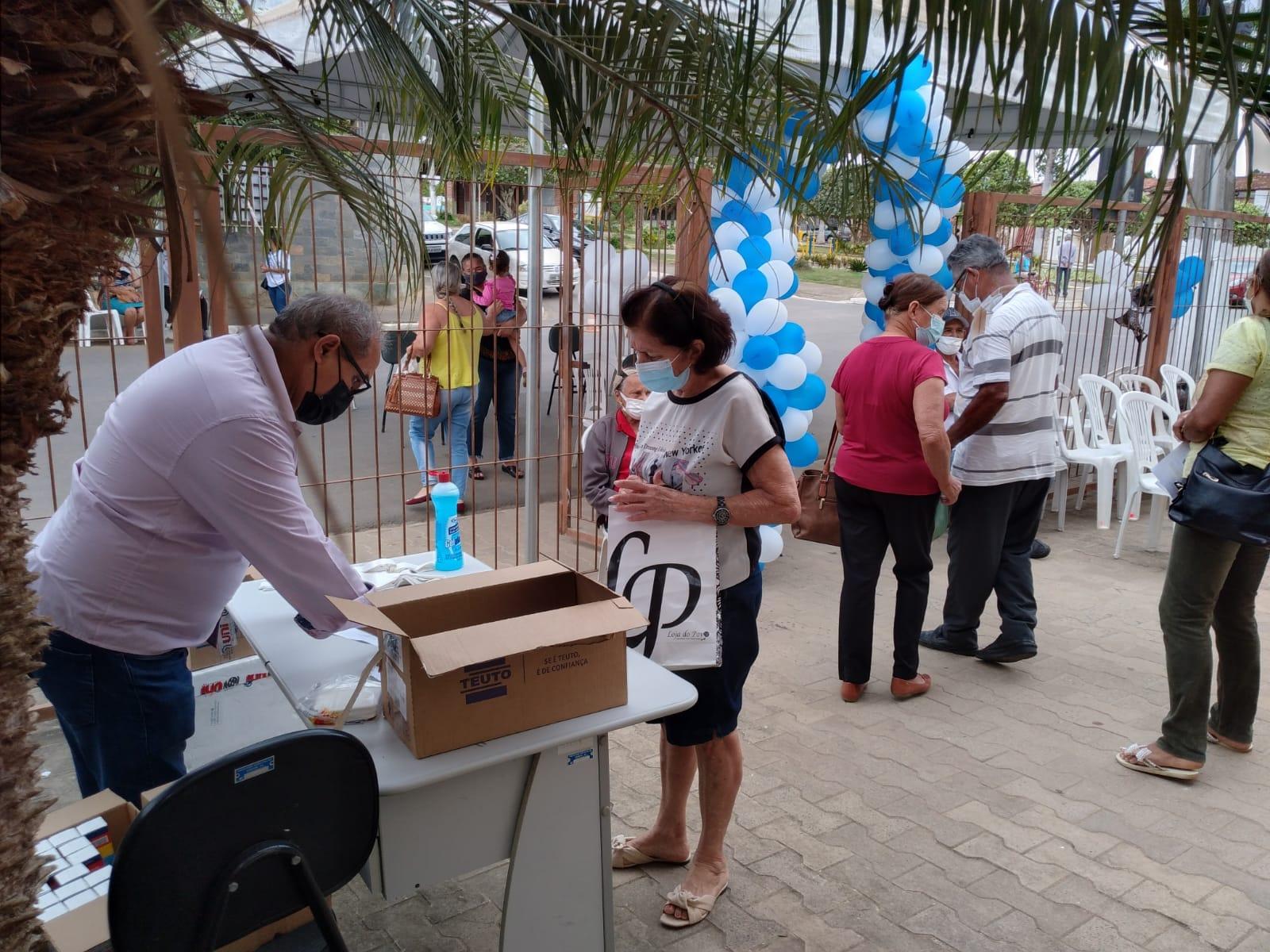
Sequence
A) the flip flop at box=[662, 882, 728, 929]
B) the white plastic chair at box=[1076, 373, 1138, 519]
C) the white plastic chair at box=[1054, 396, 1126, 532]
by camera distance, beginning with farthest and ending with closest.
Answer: the white plastic chair at box=[1076, 373, 1138, 519] < the white plastic chair at box=[1054, 396, 1126, 532] < the flip flop at box=[662, 882, 728, 929]

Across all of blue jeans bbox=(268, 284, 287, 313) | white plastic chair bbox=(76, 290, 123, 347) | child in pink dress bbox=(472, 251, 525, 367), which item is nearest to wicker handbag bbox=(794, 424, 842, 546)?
child in pink dress bbox=(472, 251, 525, 367)

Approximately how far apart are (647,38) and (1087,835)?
2.76 metres

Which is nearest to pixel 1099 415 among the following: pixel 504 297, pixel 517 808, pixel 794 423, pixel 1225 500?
pixel 794 423

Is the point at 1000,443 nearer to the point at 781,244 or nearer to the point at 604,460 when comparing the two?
the point at 781,244

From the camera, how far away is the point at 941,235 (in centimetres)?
571

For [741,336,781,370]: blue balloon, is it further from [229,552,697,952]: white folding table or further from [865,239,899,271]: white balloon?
[229,552,697,952]: white folding table

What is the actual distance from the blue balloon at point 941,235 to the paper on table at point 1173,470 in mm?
2646

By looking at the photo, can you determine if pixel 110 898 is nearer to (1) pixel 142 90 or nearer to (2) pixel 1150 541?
(1) pixel 142 90

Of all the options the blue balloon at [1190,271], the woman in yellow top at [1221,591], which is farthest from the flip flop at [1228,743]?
the blue balloon at [1190,271]

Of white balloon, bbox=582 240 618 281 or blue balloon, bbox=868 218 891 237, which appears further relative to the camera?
blue balloon, bbox=868 218 891 237

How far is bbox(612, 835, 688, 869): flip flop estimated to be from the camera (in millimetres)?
2871

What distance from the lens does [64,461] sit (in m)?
6.29

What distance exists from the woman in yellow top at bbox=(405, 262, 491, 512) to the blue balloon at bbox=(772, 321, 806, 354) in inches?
65.1

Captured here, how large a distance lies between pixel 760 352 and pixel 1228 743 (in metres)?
2.82
